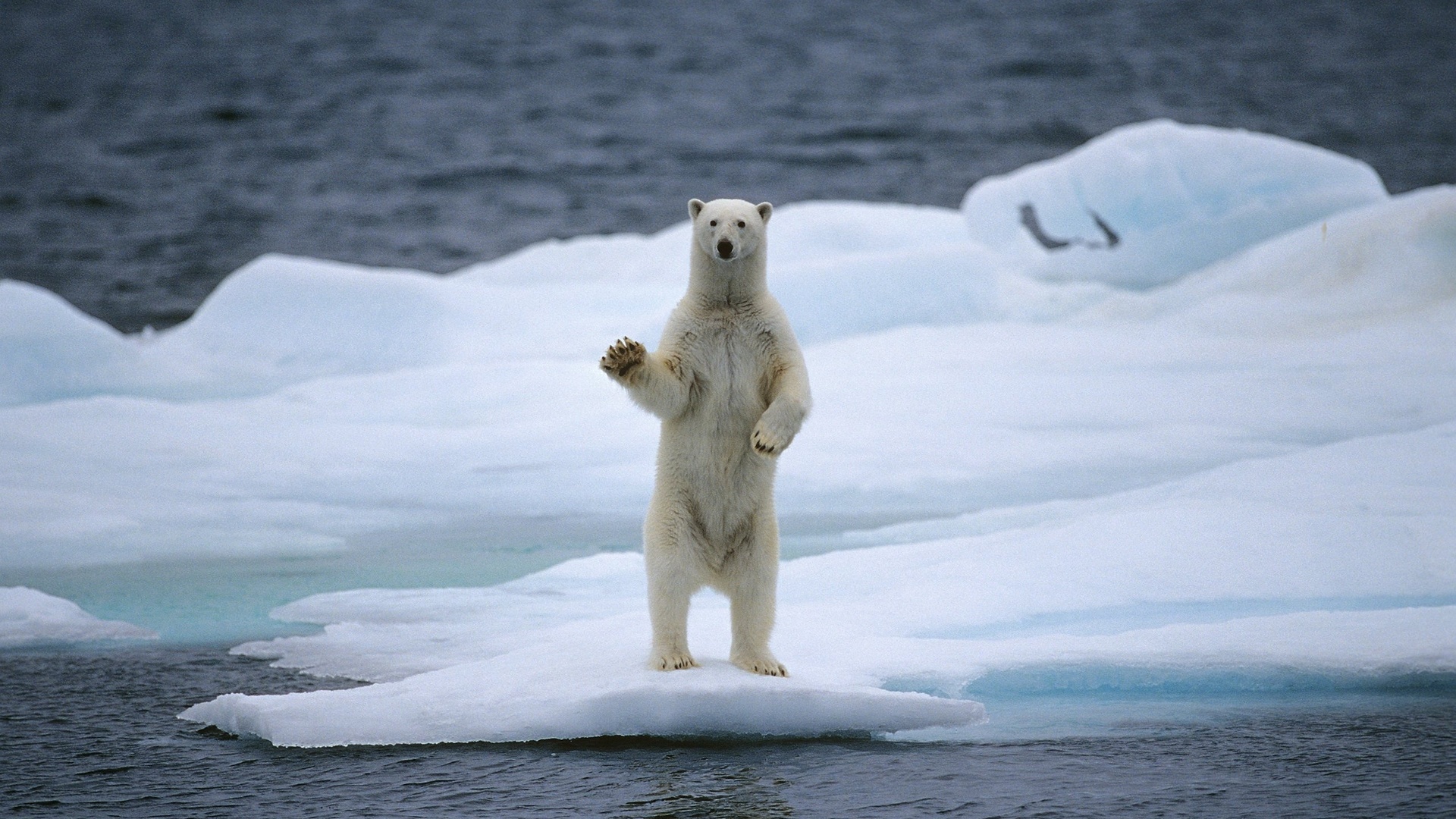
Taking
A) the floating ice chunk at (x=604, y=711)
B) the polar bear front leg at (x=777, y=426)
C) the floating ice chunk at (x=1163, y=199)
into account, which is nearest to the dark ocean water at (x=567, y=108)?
the floating ice chunk at (x=1163, y=199)

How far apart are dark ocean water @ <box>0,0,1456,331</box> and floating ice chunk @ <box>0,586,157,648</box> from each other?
17228 millimetres

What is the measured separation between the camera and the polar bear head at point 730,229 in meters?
4.49

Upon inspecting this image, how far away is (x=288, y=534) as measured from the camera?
27.3 feet

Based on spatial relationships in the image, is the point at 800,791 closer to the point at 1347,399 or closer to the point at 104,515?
the point at 104,515

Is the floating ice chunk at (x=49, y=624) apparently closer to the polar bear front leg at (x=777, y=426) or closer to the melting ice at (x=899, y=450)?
the melting ice at (x=899, y=450)

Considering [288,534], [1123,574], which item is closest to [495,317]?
[288,534]

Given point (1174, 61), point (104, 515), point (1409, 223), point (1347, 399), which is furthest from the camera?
point (1174, 61)

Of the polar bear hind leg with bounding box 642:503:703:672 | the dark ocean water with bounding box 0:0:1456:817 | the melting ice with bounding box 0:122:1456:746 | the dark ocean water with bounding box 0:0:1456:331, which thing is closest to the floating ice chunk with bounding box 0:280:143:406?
the melting ice with bounding box 0:122:1456:746

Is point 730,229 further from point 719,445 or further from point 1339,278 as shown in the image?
point 1339,278

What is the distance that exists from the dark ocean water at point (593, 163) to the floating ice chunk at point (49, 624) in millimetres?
173

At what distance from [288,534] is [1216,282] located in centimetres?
936

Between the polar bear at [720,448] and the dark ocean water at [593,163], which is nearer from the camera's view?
the dark ocean water at [593,163]

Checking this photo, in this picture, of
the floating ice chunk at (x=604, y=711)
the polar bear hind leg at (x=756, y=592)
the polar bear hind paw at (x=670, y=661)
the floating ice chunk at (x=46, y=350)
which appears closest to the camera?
the floating ice chunk at (x=604, y=711)

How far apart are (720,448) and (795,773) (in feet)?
3.38
